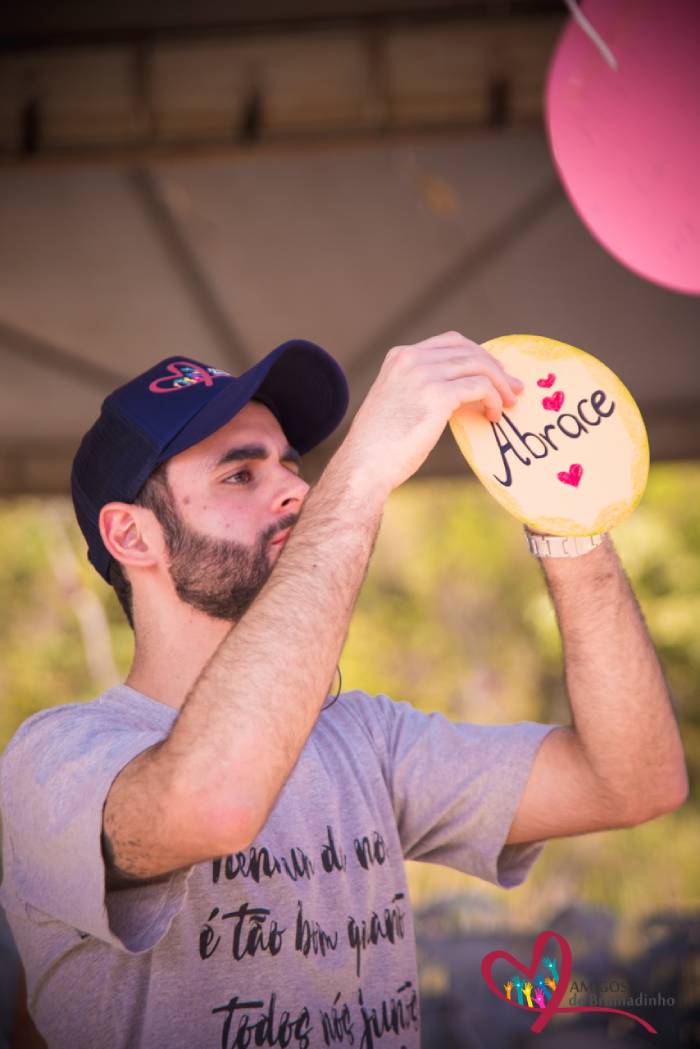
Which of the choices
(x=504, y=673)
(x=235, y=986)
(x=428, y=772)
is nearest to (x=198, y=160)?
(x=428, y=772)

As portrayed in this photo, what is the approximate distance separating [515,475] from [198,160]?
1.23 meters

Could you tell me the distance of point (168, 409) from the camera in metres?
1.60

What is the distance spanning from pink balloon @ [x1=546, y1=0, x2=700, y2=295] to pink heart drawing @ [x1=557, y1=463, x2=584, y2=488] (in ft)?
1.16

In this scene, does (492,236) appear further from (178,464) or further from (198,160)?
(178,464)

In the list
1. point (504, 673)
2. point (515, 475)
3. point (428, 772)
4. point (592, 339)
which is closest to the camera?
point (515, 475)

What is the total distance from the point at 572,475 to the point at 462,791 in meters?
0.55

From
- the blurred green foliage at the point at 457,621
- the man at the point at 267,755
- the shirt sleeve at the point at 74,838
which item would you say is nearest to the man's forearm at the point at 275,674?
the man at the point at 267,755

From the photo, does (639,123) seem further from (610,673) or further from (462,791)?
(462,791)

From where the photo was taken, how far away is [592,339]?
331 cm

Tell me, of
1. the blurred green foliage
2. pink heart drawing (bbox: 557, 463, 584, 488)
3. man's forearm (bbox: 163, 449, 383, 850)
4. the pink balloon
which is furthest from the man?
the blurred green foliage

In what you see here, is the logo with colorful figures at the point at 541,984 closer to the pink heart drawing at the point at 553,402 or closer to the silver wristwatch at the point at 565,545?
the silver wristwatch at the point at 565,545

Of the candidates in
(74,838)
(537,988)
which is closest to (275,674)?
(74,838)

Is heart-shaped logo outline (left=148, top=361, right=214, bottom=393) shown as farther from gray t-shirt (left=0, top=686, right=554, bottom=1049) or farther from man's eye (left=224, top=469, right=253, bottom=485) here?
gray t-shirt (left=0, top=686, right=554, bottom=1049)

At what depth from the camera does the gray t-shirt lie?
3.97ft
